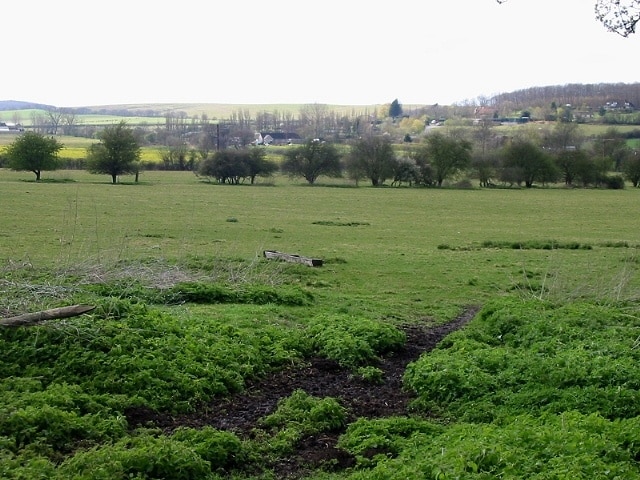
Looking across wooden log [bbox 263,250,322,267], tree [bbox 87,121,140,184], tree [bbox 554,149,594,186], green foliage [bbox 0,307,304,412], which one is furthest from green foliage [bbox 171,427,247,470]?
tree [bbox 554,149,594,186]

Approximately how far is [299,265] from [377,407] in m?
12.8

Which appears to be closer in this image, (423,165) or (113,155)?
(113,155)

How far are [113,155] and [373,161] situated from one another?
32.0 m

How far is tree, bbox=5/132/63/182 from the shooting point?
272 ft

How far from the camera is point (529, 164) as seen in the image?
94688mm

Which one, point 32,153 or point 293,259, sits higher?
point 32,153

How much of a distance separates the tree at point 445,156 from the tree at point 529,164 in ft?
18.6

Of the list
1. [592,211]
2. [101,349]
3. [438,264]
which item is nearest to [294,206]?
[592,211]

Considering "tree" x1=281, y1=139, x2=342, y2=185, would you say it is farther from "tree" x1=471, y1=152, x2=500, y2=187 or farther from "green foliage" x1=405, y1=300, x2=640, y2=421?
"green foliage" x1=405, y1=300, x2=640, y2=421

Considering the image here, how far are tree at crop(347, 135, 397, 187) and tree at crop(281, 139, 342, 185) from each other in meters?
2.40

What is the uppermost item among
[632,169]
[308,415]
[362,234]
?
[632,169]

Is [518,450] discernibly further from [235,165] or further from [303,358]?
[235,165]

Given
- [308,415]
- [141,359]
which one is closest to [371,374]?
[308,415]

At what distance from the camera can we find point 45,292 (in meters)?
12.9
